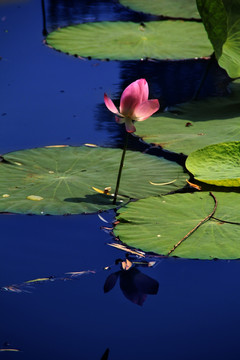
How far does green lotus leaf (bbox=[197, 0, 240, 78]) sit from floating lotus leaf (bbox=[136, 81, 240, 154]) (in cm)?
→ 18

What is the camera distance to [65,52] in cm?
333

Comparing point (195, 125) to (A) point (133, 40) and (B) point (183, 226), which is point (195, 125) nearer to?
(B) point (183, 226)

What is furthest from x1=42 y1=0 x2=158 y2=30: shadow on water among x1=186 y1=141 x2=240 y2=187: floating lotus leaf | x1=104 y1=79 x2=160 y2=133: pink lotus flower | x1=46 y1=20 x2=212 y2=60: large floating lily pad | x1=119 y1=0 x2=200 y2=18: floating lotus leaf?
x1=104 y1=79 x2=160 y2=133: pink lotus flower

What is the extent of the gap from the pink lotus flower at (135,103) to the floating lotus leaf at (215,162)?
1.16 ft

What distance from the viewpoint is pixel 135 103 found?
1710mm

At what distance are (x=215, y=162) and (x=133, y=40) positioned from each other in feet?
5.26

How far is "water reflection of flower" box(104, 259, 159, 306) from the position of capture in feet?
4.88

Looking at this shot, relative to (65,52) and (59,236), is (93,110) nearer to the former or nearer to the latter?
(65,52)

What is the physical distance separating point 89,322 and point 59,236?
40 centimetres

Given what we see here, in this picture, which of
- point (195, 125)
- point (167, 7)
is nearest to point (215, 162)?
point (195, 125)

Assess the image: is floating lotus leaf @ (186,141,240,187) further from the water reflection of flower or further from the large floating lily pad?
the large floating lily pad

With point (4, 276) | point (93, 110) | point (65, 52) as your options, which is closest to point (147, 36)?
point (65, 52)

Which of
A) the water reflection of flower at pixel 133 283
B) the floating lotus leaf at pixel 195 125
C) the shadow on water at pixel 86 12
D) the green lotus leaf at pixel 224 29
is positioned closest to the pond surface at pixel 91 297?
the water reflection of flower at pixel 133 283

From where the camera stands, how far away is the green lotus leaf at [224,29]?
236 cm
